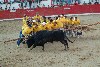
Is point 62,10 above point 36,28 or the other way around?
the other way around

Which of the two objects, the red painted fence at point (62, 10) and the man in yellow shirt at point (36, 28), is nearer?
the man in yellow shirt at point (36, 28)

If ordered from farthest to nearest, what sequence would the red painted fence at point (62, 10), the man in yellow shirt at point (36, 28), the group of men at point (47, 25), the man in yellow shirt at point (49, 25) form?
the red painted fence at point (62, 10)
the man in yellow shirt at point (49, 25)
the man in yellow shirt at point (36, 28)
the group of men at point (47, 25)

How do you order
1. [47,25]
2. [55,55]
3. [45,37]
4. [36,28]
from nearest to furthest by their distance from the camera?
[55,55] < [45,37] < [36,28] < [47,25]

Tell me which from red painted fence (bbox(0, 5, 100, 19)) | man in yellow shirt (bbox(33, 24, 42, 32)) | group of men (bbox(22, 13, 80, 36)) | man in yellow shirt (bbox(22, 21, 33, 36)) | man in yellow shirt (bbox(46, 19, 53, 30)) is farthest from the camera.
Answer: red painted fence (bbox(0, 5, 100, 19))

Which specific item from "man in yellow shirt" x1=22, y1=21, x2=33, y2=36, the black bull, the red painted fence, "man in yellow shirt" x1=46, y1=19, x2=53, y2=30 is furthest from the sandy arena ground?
the red painted fence

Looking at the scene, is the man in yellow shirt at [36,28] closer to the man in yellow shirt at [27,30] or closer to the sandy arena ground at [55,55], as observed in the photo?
the man in yellow shirt at [27,30]

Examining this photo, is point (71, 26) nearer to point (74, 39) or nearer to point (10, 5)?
point (74, 39)

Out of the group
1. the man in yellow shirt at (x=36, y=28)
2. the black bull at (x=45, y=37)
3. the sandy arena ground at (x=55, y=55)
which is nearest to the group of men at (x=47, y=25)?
the man in yellow shirt at (x=36, y=28)

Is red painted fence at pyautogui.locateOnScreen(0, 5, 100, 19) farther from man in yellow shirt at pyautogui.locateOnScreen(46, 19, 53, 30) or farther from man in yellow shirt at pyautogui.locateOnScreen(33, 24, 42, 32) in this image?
man in yellow shirt at pyautogui.locateOnScreen(33, 24, 42, 32)

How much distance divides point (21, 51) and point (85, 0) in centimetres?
1704

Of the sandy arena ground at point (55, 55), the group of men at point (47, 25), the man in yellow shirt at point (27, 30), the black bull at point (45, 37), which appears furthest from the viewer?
the group of men at point (47, 25)

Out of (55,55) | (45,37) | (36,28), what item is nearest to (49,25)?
(36,28)

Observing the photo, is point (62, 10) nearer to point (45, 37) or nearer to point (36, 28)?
point (36, 28)

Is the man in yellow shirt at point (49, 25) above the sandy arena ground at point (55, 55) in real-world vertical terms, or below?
above
